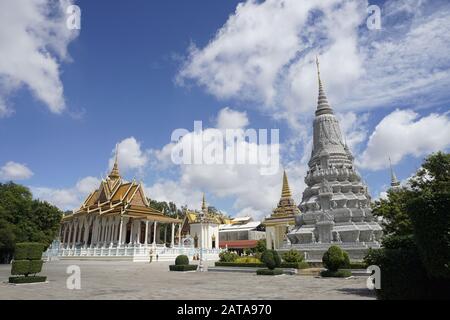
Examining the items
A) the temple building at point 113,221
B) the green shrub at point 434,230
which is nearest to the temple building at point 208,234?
the temple building at point 113,221

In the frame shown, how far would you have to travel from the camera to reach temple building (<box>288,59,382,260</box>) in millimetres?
31062

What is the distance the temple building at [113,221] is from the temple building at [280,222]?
17.9 meters

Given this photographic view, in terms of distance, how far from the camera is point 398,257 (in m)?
9.32

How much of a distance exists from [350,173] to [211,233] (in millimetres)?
30421

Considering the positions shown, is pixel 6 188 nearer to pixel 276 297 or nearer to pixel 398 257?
pixel 276 297

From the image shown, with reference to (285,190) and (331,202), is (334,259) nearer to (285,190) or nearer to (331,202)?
(331,202)

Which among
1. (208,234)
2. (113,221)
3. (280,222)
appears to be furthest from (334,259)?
(208,234)

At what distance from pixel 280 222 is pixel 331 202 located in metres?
24.5

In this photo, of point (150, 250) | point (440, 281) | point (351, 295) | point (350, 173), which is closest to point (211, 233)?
point (150, 250)

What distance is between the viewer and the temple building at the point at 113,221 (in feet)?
152

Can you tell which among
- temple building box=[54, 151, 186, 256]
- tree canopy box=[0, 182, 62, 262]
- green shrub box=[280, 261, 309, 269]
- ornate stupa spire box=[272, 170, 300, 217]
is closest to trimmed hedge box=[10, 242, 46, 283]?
green shrub box=[280, 261, 309, 269]

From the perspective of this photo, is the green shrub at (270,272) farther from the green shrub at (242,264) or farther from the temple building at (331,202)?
the temple building at (331,202)

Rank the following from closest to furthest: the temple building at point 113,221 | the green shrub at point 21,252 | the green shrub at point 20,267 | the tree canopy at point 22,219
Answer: the green shrub at point 20,267 → the green shrub at point 21,252 → the tree canopy at point 22,219 → the temple building at point 113,221

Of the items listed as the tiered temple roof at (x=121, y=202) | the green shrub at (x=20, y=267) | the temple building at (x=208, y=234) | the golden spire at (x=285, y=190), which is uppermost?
the golden spire at (x=285, y=190)
